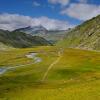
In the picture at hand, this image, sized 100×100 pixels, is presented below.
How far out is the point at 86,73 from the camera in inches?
3873

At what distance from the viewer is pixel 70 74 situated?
3853 inches

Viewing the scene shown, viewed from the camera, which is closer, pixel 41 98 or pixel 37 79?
pixel 41 98

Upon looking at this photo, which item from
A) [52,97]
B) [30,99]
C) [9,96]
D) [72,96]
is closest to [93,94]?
[72,96]

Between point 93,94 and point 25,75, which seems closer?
point 93,94

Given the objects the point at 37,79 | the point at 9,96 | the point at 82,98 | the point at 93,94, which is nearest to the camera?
the point at 82,98

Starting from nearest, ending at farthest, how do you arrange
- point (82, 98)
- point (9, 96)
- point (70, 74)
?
1. point (82, 98)
2. point (9, 96)
3. point (70, 74)

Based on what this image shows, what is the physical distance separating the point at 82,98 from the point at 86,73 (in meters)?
57.8

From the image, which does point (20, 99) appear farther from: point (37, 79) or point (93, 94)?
point (37, 79)

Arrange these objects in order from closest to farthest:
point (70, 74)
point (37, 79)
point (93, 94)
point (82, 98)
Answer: point (82, 98) < point (93, 94) < point (37, 79) < point (70, 74)

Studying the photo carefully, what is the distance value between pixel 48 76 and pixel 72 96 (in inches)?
2018

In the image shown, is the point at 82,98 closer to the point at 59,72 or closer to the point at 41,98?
the point at 41,98

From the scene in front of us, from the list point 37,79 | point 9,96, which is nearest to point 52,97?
point 9,96

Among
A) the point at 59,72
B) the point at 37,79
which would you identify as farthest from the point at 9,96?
the point at 59,72

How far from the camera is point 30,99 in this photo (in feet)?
144
